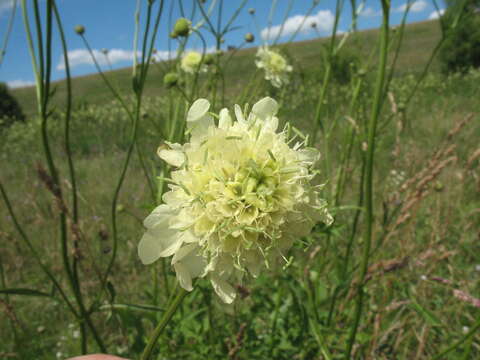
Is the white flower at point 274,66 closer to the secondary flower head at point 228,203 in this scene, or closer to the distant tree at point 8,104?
the secondary flower head at point 228,203

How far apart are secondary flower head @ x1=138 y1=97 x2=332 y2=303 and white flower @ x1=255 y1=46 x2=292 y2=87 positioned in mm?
1767

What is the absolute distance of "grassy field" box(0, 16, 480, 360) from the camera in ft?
4.29

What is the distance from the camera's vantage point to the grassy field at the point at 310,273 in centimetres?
131

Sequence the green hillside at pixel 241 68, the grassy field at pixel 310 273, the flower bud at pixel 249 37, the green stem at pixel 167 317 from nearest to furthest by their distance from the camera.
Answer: the green stem at pixel 167 317
the grassy field at pixel 310 273
the flower bud at pixel 249 37
the green hillside at pixel 241 68

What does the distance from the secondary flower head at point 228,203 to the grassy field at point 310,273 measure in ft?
0.30

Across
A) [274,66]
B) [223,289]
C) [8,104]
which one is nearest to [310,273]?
[223,289]

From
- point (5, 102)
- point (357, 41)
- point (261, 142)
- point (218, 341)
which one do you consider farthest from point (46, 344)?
point (5, 102)

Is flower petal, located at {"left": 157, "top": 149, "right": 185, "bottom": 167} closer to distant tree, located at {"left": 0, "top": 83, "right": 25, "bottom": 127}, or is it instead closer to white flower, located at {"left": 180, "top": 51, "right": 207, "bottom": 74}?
white flower, located at {"left": 180, "top": 51, "right": 207, "bottom": 74}

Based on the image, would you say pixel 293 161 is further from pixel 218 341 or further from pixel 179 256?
pixel 218 341

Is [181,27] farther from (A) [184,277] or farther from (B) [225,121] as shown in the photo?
(A) [184,277]

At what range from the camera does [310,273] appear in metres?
1.66

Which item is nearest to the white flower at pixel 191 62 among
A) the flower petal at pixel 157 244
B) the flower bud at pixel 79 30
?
the flower bud at pixel 79 30

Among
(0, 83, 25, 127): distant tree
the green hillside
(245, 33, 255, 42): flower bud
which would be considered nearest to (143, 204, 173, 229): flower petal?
(245, 33, 255, 42): flower bud

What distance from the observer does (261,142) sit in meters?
0.75
